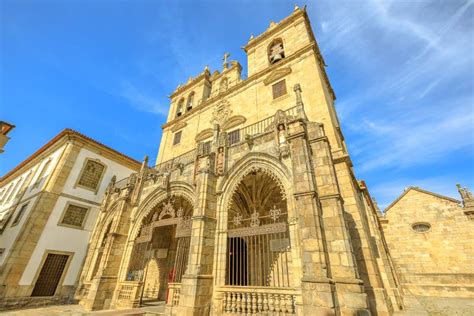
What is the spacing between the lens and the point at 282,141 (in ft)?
26.4

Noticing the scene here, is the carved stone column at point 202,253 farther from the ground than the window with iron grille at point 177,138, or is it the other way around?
the window with iron grille at point 177,138

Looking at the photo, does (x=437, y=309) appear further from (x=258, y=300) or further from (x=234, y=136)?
(x=234, y=136)

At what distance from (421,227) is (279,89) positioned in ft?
61.2

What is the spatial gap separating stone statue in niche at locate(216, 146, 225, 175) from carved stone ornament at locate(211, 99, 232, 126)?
6381 millimetres

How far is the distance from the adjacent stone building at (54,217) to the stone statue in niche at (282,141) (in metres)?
14.6

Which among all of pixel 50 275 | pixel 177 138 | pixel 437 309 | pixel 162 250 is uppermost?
pixel 177 138

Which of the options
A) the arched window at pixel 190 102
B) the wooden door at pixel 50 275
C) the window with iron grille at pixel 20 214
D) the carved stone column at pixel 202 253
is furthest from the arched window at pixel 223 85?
the window with iron grille at pixel 20 214

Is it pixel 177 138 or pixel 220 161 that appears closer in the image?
pixel 220 161

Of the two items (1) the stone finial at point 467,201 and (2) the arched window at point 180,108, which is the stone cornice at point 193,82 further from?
(1) the stone finial at point 467,201

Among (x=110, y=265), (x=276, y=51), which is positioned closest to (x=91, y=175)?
(x=110, y=265)

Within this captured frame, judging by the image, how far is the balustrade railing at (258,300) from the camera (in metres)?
6.03

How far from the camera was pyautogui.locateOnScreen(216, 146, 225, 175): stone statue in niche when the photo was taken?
9.02 meters

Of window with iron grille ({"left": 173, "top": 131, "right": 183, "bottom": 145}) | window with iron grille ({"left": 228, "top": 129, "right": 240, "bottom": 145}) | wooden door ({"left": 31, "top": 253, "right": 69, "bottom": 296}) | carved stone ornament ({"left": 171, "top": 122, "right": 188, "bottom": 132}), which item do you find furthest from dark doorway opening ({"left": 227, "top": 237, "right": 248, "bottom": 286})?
carved stone ornament ({"left": 171, "top": 122, "right": 188, "bottom": 132})

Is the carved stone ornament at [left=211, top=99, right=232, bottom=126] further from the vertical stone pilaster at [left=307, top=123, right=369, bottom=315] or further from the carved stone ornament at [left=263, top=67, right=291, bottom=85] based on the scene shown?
the vertical stone pilaster at [left=307, top=123, right=369, bottom=315]
